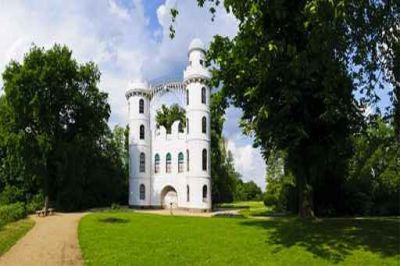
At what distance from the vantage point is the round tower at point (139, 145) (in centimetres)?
5747

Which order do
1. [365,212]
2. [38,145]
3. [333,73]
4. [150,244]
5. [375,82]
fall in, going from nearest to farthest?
[333,73], [375,82], [150,244], [365,212], [38,145]

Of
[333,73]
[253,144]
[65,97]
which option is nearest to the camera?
[333,73]

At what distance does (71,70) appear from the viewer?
160 feet

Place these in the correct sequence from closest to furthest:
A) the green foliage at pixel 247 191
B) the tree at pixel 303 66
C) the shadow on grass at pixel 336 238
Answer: the tree at pixel 303 66 < the shadow on grass at pixel 336 238 < the green foliage at pixel 247 191

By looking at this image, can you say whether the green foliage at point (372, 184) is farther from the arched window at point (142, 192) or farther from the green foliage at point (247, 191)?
the green foliage at point (247, 191)

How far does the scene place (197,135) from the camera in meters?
52.2

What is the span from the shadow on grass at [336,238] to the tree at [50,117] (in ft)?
92.9

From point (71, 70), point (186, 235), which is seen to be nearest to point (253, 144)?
point (186, 235)

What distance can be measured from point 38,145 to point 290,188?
820 inches

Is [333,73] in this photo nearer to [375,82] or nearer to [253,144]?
[375,82]

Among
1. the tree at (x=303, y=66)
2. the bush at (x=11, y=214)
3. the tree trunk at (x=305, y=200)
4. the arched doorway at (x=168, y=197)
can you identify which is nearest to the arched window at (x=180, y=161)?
the arched doorway at (x=168, y=197)

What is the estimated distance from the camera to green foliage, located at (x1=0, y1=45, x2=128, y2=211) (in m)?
45.1

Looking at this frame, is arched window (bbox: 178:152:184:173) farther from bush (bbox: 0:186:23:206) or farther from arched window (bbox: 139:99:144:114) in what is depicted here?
bush (bbox: 0:186:23:206)

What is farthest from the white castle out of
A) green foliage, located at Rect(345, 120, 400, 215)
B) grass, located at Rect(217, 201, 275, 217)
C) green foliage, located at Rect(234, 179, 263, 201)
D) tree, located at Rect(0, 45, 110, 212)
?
green foliage, located at Rect(234, 179, 263, 201)
